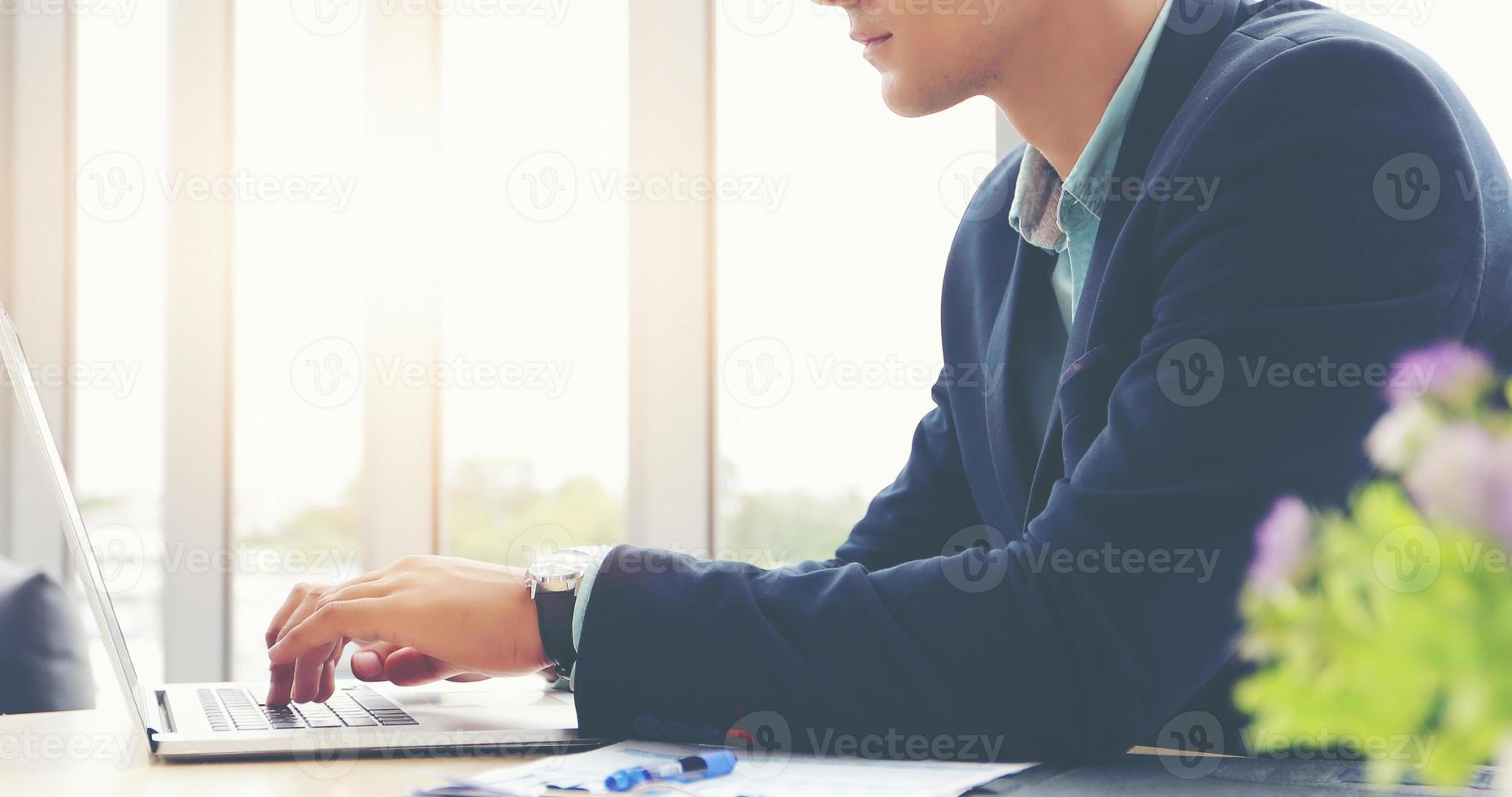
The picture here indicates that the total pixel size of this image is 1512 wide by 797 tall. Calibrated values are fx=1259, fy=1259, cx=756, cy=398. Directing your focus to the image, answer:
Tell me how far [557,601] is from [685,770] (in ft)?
0.81

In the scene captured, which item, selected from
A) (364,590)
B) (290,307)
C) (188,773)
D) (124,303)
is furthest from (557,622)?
(124,303)

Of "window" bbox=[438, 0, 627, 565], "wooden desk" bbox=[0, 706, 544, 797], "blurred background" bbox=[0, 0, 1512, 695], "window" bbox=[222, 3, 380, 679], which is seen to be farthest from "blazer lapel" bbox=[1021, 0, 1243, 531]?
"window" bbox=[222, 3, 380, 679]

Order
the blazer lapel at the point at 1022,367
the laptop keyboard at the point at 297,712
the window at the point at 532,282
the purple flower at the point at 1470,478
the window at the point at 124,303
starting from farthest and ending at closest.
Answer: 1. the window at the point at 124,303
2. the window at the point at 532,282
3. the blazer lapel at the point at 1022,367
4. the laptop keyboard at the point at 297,712
5. the purple flower at the point at 1470,478

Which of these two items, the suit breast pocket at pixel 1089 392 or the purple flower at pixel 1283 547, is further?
the suit breast pocket at pixel 1089 392

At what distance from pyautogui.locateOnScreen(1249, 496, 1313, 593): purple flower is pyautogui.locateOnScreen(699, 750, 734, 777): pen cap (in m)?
0.50

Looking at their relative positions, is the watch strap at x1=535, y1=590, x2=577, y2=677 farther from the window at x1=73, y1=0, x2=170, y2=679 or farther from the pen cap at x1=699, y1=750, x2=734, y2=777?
the window at x1=73, y1=0, x2=170, y2=679

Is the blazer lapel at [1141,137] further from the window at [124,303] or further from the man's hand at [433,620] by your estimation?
the window at [124,303]

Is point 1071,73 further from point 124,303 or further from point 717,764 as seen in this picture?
point 124,303

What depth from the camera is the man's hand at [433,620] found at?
95 cm

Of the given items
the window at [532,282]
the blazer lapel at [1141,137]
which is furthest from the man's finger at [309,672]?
the window at [532,282]

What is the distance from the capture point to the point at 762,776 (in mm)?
739

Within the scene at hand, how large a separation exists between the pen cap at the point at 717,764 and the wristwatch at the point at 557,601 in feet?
0.68

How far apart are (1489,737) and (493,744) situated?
72 cm

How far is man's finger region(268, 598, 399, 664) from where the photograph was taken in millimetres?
946
